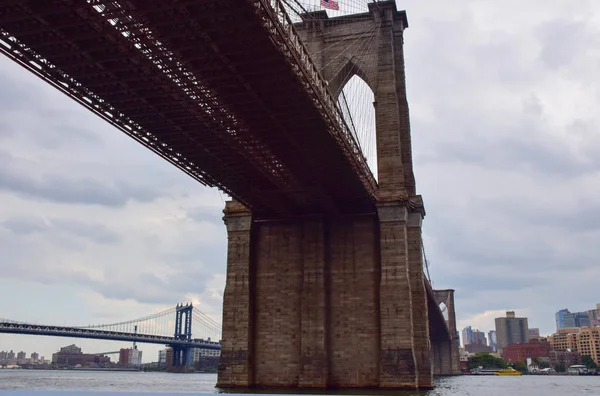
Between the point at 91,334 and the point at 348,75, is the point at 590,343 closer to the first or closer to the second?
the point at 91,334

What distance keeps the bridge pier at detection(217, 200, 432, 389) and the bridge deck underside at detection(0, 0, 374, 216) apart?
5704 mm

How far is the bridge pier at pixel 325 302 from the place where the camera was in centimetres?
4069

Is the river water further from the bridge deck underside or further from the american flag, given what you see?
the american flag

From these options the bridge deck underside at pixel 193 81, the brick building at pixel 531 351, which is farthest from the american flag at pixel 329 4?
the brick building at pixel 531 351

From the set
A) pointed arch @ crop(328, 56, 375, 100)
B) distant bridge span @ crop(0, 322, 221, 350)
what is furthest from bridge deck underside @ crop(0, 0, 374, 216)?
distant bridge span @ crop(0, 322, 221, 350)

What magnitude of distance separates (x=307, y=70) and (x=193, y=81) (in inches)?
181

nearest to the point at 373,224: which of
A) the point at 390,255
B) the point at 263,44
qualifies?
the point at 390,255

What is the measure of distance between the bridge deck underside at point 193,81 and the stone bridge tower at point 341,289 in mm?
5522

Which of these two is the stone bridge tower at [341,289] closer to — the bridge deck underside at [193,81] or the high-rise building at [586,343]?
the bridge deck underside at [193,81]

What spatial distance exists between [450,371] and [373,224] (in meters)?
72.5

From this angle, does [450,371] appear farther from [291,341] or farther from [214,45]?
[214,45]

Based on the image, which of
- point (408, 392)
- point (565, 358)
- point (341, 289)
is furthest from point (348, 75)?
point (565, 358)

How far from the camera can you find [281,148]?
1336 inches

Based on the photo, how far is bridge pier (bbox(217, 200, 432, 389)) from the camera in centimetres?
4069
